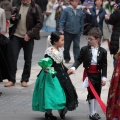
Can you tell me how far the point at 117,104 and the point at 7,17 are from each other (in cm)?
473

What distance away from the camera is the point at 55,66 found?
8.11 meters

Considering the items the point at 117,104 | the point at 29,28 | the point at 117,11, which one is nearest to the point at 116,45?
the point at 117,11

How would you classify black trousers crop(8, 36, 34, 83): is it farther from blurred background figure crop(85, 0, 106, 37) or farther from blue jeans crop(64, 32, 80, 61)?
blurred background figure crop(85, 0, 106, 37)

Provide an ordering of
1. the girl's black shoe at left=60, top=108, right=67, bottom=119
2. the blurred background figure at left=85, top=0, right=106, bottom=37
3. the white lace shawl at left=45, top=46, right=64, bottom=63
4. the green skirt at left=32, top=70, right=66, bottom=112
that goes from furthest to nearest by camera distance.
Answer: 1. the blurred background figure at left=85, top=0, right=106, bottom=37
2. the white lace shawl at left=45, top=46, right=64, bottom=63
3. the girl's black shoe at left=60, top=108, right=67, bottom=119
4. the green skirt at left=32, top=70, right=66, bottom=112

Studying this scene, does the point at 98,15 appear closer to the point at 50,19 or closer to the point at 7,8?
the point at 7,8

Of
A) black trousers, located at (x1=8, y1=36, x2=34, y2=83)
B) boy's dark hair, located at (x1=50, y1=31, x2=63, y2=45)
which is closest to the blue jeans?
black trousers, located at (x1=8, y1=36, x2=34, y2=83)

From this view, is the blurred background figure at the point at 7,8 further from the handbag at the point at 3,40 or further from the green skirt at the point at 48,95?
the green skirt at the point at 48,95

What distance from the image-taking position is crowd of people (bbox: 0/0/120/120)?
7836 millimetres

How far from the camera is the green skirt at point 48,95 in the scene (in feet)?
25.5

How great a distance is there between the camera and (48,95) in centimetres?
781

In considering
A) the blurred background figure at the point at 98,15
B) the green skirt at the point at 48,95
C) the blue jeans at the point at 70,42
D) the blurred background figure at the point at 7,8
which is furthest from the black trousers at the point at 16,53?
the blurred background figure at the point at 98,15

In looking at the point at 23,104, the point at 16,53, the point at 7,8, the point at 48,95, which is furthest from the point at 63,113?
the point at 7,8

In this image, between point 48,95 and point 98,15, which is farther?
point 98,15

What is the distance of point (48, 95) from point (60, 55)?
0.67 m
